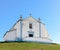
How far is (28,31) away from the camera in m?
64.4

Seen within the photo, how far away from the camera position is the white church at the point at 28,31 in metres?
63.0

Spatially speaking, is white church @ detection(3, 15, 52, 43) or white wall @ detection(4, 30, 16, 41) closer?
white church @ detection(3, 15, 52, 43)

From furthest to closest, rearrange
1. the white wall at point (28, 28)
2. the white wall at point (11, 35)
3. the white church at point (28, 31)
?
the white wall at point (28, 28) → the white wall at point (11, 35) → the white church at point (28, 31)

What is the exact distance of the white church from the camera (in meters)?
63.0

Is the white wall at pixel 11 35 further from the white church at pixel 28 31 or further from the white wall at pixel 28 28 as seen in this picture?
the white wall at pixel 28 28

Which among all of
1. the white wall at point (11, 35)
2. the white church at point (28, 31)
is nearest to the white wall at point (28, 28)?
the white church at point (28, 31)

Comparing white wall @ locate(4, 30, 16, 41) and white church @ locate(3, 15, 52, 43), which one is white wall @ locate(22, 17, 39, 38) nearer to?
white church @ locate(3, 15, 52, 43)

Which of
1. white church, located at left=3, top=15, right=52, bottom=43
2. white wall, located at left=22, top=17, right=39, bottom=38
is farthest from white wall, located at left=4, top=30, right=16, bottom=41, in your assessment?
white wall, located at left=22, top=17, right=39, bottom=38

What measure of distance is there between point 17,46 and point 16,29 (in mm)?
17300

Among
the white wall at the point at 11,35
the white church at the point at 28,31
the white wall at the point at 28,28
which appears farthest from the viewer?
the white wall at the point at 28,28

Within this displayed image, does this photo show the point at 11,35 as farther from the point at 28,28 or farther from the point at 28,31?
the point at 28,28

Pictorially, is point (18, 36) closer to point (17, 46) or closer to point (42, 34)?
point (42, 34)

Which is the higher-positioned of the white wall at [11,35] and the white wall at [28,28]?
the white wall at [28,28]

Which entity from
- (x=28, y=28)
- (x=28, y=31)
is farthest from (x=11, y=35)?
(x=28, y=28)
